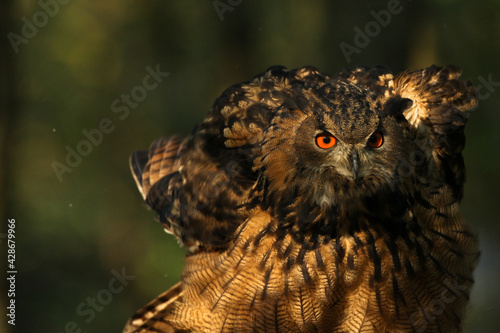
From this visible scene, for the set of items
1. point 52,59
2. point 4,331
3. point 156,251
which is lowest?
point 4,331

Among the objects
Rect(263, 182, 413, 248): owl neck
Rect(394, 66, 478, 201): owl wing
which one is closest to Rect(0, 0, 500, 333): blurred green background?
Rect(394, 66, 478, 201): owl wing

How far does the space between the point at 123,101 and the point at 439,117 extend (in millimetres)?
6311

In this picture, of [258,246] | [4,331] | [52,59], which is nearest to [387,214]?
[258,246]

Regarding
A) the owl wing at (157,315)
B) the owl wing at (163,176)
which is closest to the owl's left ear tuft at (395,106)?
the owl wing at (163,176)

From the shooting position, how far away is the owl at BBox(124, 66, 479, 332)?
289cm

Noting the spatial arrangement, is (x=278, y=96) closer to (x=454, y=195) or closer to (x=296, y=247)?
(x=296, y=247)

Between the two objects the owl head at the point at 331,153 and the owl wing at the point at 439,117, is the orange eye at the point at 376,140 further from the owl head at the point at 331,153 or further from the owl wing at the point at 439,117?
the owl wing at the point at 439,117

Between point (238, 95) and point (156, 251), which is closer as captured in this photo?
point (238, 95)

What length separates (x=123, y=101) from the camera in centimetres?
922

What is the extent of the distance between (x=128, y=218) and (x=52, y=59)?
2691 millimetres

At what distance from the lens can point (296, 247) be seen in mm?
3180

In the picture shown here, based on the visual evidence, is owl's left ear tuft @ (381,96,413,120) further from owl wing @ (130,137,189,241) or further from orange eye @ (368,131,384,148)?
owl wing @ (130,137,189,241)

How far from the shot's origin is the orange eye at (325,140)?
278 centimetres

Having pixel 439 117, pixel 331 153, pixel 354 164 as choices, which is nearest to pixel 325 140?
pixel 331 153
